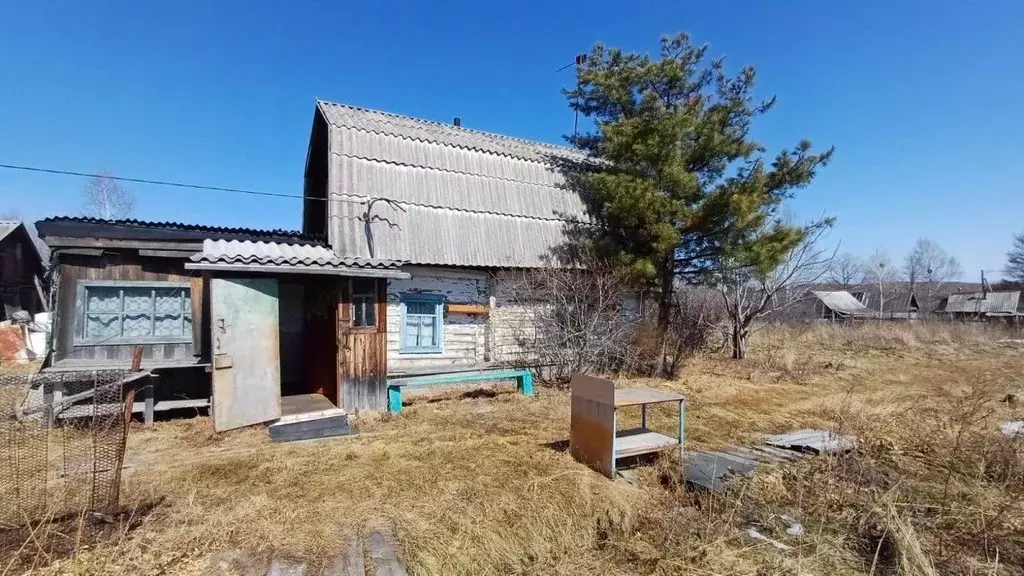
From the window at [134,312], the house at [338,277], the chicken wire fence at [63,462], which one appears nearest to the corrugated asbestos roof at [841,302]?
the house at [338,277]

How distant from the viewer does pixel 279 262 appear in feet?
23.7

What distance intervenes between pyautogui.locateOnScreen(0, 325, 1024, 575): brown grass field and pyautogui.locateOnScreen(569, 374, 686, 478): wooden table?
0.23 metres

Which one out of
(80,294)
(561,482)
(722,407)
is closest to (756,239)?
(722,407)

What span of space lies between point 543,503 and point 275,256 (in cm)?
562

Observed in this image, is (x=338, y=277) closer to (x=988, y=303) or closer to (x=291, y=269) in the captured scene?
(x=291, y=269)

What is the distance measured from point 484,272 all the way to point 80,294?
274 inches

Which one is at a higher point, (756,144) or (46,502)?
(756,144)

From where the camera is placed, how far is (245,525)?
409cm

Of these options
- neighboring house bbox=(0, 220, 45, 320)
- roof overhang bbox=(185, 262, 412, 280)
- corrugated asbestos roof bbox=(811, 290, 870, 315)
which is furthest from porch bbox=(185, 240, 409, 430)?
corrugated asbestos roof bbox=(811, 290, 870, 315)

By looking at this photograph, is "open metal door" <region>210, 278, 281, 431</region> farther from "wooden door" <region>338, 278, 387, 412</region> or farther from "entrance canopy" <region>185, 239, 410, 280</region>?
"wooden door" <region>338, 278, 387, 412</region>

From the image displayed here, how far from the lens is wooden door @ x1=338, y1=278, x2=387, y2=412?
817cm

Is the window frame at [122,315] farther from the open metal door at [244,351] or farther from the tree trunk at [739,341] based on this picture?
the tree trunk at [739,341]

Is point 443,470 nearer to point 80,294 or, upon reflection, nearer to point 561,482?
point 561,482

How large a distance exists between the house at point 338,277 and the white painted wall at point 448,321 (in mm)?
29
